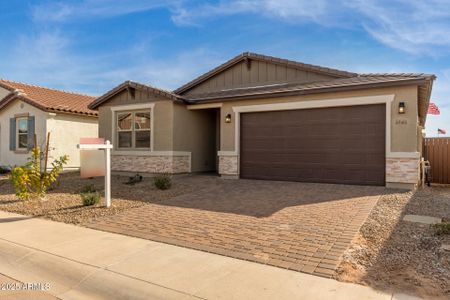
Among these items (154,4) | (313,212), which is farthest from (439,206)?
(154,4)

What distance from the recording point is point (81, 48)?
15.9 meters

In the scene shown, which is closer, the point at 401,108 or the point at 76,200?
the point at 76,200

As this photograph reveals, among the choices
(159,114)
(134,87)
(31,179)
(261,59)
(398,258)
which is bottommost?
(398,258)

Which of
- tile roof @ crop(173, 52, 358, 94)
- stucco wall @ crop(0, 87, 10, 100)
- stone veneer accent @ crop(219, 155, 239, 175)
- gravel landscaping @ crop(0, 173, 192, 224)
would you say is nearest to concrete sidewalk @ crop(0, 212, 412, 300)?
gravel landscaping @ crop(0, 173, 192, 224)

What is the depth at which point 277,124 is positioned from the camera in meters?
12.1

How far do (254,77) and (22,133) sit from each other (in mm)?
12964

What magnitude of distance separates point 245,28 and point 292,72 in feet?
8.96

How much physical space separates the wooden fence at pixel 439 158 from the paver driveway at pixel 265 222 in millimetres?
6089

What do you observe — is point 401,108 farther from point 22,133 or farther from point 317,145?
point 22,133

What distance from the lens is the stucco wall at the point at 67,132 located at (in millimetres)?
16458

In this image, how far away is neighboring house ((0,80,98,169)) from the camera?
16.4 metres

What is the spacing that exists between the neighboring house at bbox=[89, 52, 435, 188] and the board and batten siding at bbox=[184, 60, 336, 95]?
5 cm

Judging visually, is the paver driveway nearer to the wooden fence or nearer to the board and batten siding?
the board and batten siding

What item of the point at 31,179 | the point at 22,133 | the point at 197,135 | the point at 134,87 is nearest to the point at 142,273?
the point at 31,179
